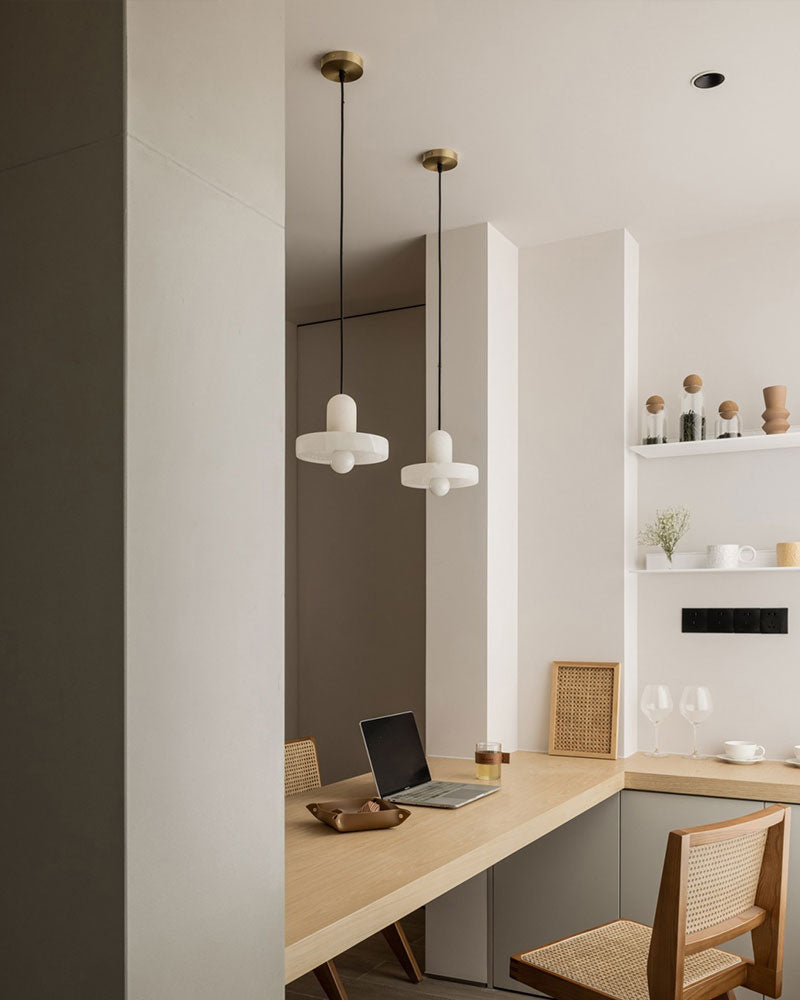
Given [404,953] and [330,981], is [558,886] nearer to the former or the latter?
[404,953]

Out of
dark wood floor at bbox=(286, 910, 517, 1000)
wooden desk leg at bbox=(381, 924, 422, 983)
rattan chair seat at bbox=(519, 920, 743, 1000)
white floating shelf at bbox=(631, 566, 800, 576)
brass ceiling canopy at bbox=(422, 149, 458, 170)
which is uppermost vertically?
brass ceiling canopy at bbox=(422, 149, 458, 170)

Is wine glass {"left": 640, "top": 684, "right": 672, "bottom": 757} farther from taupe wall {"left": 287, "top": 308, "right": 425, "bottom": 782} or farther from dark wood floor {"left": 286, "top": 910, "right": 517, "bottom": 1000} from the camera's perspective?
taupe wall {"left": 287, "top": 308, "right": 425, "bottom": 782}

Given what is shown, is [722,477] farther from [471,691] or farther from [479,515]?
[471,691]

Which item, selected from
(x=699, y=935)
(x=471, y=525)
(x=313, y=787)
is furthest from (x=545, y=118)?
(x=313, y=787)

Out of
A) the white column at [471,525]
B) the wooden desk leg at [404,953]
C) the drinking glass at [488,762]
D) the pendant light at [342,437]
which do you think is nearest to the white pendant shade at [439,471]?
the pendant light at [342,437]

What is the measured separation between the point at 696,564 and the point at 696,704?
513 mm

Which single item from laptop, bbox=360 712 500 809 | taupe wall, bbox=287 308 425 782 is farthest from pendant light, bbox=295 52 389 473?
taupe wall, bbox=287 308 425 782

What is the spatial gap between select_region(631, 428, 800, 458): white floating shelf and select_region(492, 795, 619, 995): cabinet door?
4.05 feet

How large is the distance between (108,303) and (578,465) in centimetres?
267

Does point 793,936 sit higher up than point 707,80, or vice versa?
point 707,80

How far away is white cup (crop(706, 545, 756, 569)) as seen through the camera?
3396 mm

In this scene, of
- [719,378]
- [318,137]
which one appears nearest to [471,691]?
[719,378]

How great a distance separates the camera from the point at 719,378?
3637mm

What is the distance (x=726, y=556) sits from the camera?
3.40m
